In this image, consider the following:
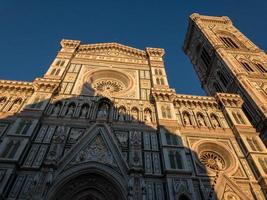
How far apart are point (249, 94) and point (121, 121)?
411 inches

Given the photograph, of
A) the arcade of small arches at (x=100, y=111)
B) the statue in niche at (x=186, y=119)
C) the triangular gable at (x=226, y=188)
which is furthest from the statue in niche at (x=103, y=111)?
the triangular gable at (x=226, y=188)

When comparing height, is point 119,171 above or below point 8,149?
below

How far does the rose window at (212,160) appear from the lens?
510 inches

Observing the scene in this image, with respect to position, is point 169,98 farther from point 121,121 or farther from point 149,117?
point 121,121

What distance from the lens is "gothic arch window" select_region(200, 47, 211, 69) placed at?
27.6 metres

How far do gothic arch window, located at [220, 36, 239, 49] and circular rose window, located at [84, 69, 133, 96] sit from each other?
14584mm

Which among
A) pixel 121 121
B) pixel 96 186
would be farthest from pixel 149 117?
pixel 96 186

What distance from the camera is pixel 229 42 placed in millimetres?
27812

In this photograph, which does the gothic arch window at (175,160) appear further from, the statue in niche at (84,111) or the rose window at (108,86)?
the rose window at (108,86)

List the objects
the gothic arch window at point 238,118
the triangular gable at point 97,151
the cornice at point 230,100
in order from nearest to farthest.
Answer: the triangular gable at point 97,151 → the gothic arch window at point 238,118 → the cornice at point 230,100

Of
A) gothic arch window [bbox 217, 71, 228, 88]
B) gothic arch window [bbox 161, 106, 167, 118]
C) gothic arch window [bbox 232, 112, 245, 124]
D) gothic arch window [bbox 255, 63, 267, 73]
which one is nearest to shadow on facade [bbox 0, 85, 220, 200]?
gothic arch window [bbox 161, 106, 167, 118]

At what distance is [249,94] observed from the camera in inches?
708

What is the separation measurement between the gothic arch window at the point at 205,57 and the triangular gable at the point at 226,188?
17455 mm

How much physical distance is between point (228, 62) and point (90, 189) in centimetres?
1745
